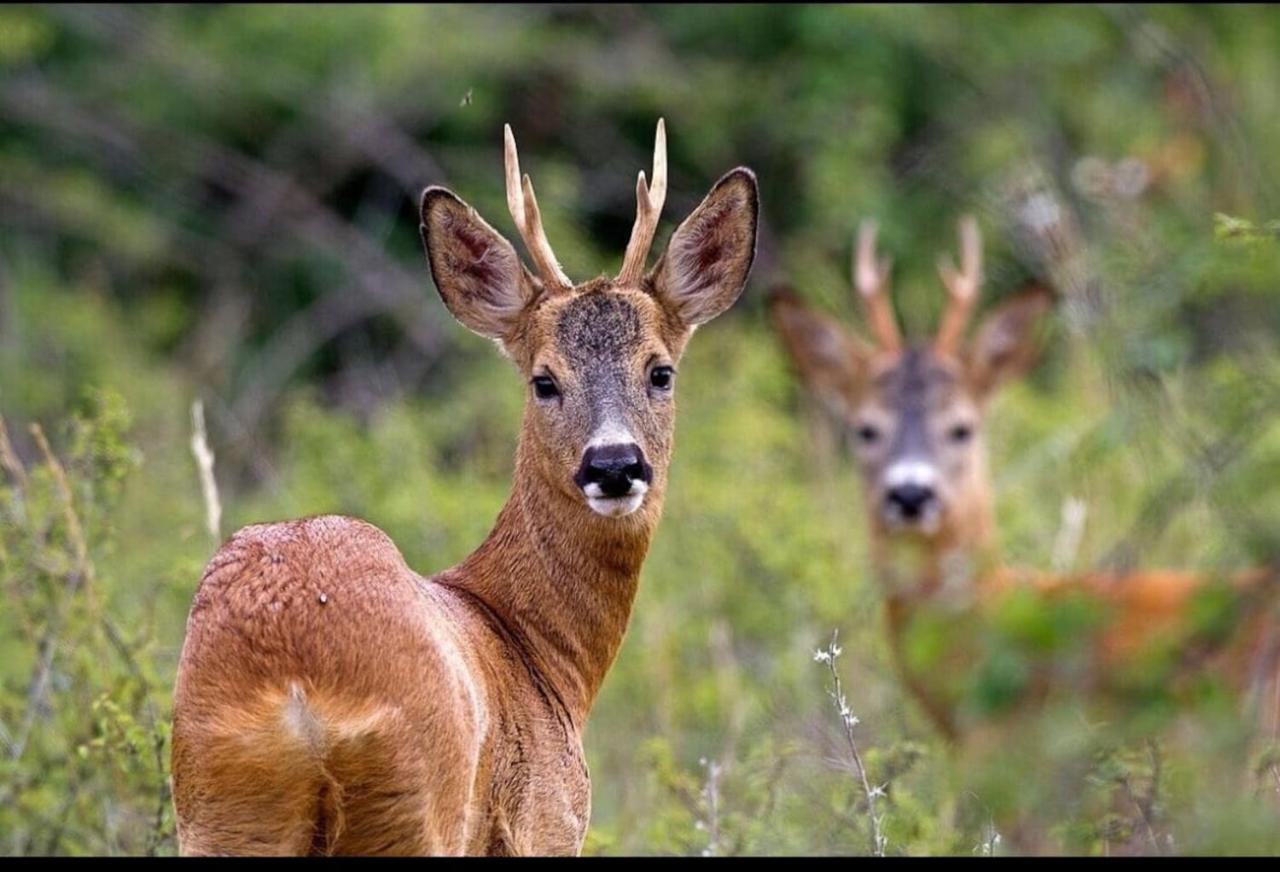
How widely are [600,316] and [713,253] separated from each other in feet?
1.94

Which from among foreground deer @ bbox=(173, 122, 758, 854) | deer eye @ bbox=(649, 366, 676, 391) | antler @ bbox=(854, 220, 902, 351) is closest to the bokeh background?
antler @ bbox=(854, 220, 902, 351)

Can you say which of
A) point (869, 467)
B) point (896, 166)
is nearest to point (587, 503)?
point (869, 467)

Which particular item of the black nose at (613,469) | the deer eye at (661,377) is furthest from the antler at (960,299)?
the black nose at (613,469)

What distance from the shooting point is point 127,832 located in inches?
243

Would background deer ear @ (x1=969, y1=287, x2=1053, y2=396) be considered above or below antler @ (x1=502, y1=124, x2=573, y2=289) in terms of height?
below

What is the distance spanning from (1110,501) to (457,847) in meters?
6.60

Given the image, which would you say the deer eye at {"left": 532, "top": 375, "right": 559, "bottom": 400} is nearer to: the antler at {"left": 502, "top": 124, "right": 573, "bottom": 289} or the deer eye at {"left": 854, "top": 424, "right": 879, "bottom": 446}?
the antler at {"left": 502, "top": 124, "right": 573, "bottom": 289}

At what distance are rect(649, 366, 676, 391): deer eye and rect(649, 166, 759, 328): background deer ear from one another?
24 cm

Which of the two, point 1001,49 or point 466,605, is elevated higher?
point 1001,49

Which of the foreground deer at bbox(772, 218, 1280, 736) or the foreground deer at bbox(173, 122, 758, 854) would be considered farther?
the foreground deer at bbox(772, 218, 1280, 736)

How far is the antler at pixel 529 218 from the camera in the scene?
18.5 ft

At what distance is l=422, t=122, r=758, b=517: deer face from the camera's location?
557 cm

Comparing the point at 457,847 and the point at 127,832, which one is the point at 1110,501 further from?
the point at 457,847

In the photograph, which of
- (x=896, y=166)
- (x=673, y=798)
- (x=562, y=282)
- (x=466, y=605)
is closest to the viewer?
(x=466, y=605)
